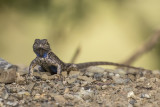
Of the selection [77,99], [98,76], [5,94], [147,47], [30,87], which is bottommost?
[77,99]

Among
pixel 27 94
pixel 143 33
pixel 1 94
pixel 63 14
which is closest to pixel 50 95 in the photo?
pixel 27 94

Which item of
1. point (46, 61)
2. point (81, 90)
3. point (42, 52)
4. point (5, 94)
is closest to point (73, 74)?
point (46, 61)

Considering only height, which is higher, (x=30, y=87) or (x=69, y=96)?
(x=30, y=87)

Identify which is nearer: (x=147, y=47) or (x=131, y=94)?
(x=131, y=94)

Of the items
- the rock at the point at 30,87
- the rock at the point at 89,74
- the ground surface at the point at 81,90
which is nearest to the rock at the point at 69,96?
the ground surface at the point at 81,90

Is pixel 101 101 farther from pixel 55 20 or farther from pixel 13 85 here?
pixel 55 20

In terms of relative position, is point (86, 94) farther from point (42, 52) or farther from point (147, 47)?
point (147, 47)
